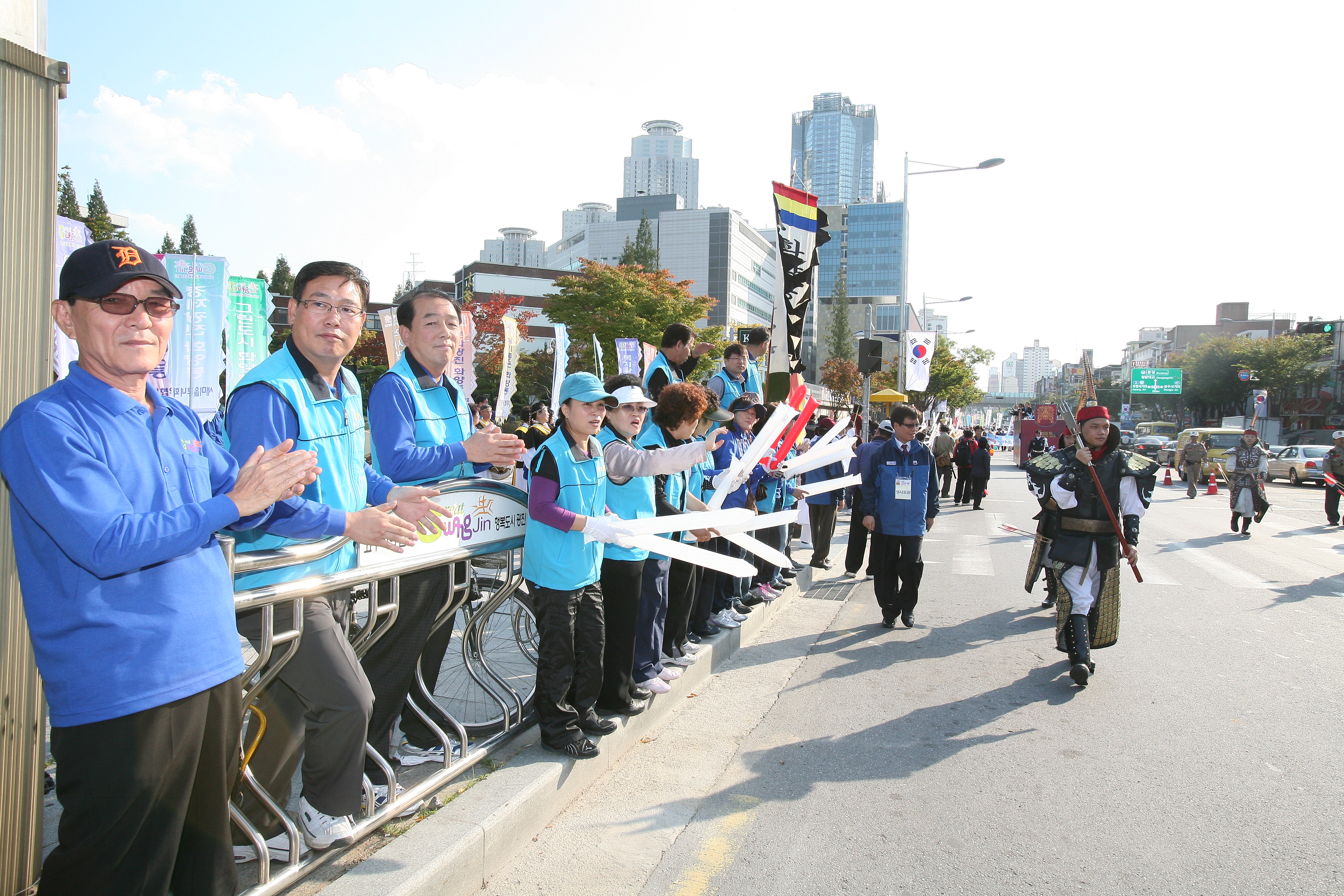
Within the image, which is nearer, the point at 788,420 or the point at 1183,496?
the point at 788,420

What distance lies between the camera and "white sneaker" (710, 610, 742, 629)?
249 inches

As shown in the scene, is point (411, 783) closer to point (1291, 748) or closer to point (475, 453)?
point (475, 453)

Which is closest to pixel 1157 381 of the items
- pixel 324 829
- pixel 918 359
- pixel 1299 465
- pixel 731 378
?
pixel 1299 465

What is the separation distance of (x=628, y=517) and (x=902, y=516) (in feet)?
11.9

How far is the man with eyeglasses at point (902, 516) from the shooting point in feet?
23.3

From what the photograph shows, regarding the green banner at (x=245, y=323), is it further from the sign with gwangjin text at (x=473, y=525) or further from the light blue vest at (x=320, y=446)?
the light blue vest at (x=320, y=446)

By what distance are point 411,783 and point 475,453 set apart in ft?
4.67

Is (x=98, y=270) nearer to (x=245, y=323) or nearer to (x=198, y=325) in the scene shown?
(x=198, y=325)

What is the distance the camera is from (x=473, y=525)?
335cm

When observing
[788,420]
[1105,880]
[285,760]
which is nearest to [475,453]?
[285,760]

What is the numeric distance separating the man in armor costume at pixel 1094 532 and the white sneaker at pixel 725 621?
2.39 m

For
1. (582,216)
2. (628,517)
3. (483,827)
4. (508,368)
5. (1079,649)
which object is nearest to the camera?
(483,827)

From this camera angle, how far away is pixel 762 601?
24.2ft

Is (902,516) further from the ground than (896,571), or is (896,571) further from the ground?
(902,516)
